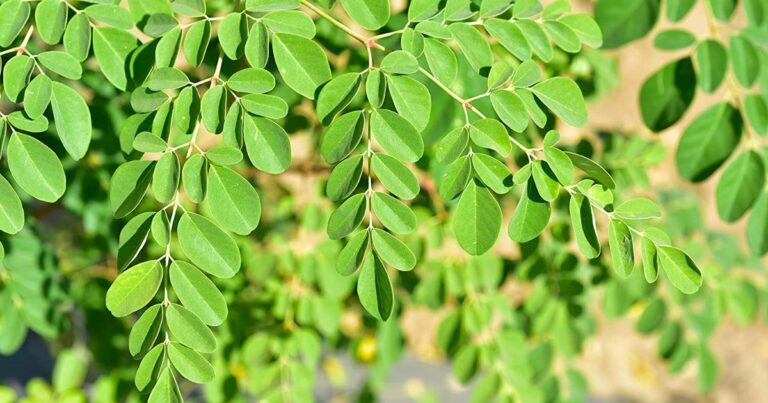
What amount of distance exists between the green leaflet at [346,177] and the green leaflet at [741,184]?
65 centimetres

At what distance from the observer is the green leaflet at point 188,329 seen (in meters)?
1.00

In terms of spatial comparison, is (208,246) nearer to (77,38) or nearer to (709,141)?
(77,38)

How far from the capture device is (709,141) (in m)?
1.39

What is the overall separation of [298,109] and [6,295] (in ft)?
2.19

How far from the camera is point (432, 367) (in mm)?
3547

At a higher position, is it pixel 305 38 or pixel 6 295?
pixel 305 38

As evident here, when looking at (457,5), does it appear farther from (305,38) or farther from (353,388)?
(353,388)

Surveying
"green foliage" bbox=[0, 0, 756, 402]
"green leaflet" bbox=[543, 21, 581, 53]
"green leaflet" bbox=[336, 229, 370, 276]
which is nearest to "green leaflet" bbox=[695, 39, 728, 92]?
"green foliage" bbox=[0, 0, 756, 402]

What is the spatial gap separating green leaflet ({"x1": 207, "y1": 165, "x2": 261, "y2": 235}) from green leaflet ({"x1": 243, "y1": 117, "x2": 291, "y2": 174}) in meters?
0.03

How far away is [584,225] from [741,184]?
0.51m

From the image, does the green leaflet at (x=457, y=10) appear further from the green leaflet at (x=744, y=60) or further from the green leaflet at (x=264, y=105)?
the green leaflet at (x=744, y=60)

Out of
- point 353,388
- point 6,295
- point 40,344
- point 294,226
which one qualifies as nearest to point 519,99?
point 6,295

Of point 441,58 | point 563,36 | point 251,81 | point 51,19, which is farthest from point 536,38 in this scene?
point 51,19

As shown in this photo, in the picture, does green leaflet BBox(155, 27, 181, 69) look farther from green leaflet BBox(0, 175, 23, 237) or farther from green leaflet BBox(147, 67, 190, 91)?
green leaflet BBox(0, 175, 23, 237)
